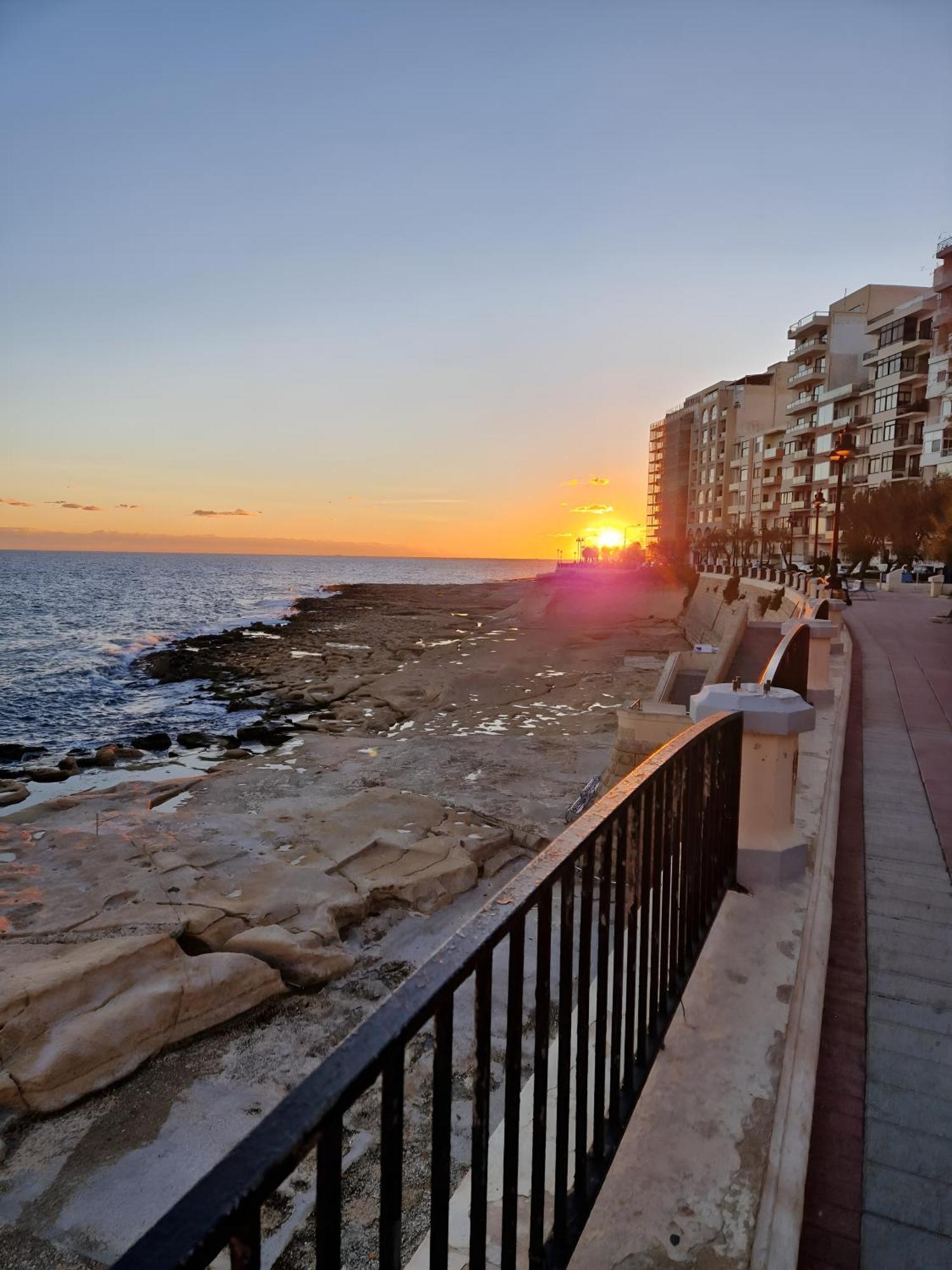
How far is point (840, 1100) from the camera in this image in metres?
2.85

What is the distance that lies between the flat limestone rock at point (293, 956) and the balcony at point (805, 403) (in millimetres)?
70013

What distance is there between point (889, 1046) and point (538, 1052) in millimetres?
2152

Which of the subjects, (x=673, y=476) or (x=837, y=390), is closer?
(x=837, y=390)

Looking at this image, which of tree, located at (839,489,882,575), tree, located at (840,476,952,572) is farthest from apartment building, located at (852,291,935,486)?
tree, located at (839,489,882,575)

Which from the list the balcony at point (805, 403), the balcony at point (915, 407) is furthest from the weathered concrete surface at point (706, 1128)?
the balcony at point (805, 403)

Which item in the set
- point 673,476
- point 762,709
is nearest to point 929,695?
point 762,709

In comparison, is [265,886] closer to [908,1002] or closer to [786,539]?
[908,1002]

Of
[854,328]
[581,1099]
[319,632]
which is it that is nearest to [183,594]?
[319,632]

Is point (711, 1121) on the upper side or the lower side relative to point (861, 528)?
lower

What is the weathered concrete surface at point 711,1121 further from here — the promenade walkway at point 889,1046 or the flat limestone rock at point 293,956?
the flat limestone rock at point 293,956

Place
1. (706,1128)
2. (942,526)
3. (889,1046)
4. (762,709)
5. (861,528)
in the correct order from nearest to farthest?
(706,1128)
(889,1046)
(762,709)
(942,526)
(861,528)

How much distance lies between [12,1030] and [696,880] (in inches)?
216

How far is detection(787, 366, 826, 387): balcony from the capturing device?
67.3 m

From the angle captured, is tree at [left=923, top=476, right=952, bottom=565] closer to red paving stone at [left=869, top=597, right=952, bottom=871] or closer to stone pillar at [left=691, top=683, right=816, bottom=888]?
red paving stone at [left=869, top=597, right=952, bottom=871]
